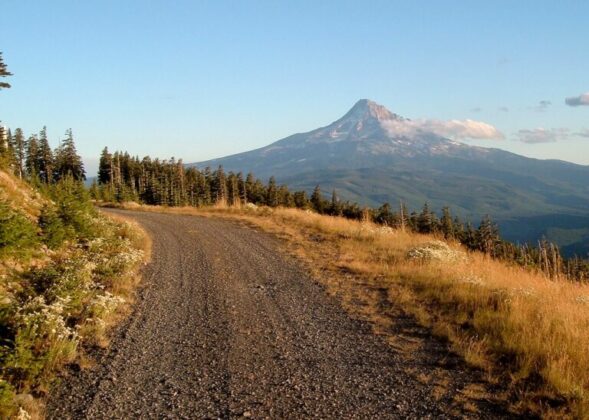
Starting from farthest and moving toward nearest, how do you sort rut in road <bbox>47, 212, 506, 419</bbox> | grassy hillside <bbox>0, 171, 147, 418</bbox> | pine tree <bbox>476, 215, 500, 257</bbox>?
pine tree <bbox>476, 215, 500, 257</bbox> < grassy hillside <bbox>0, 171, 147, 418</bbox> < rut in road <bbox>47, 212, 506, 419</bbox>

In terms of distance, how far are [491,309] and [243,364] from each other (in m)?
5.41

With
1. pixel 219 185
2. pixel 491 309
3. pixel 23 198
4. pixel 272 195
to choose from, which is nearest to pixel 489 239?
pixel 491 309

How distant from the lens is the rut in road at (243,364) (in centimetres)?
571

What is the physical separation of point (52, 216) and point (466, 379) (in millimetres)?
12461

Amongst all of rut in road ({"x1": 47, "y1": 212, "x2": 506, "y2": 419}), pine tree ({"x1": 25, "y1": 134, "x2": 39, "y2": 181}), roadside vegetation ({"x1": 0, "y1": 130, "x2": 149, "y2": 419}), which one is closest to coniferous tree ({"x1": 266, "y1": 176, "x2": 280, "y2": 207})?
pine tree ({"x1": 25, "y1": 134, "x2": 39, "y2": 181})

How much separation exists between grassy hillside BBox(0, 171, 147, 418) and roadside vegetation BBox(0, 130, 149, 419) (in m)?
0.02

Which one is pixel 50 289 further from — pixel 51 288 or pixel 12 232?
pixel 12 232

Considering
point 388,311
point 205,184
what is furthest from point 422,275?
point 205,184

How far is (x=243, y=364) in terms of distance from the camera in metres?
6.99

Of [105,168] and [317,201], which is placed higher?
[105,168]

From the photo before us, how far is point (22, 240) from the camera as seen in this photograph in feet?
34.4

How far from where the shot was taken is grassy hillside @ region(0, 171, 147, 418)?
6188 millimetres

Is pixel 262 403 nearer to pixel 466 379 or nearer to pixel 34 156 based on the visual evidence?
pixel 466 379

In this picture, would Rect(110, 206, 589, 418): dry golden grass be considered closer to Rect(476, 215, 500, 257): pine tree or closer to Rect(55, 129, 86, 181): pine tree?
Rect(476, 215, 500, 257): pine tree
